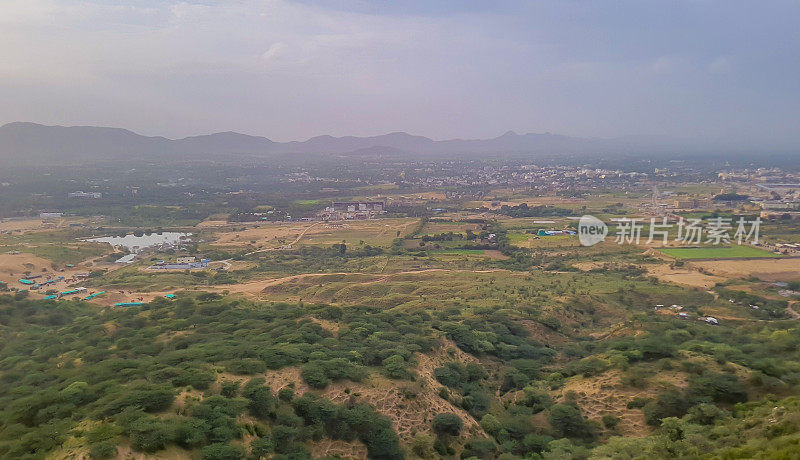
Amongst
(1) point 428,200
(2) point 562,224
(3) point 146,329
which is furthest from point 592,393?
(1) point 428,200

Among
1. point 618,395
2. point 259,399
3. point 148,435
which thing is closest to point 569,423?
point 618,395

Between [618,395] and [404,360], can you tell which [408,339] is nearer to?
[404,360]

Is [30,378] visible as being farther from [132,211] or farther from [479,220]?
[132,211]

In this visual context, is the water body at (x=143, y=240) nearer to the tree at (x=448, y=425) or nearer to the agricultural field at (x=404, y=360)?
the agricultural field at (x=404, y=360)

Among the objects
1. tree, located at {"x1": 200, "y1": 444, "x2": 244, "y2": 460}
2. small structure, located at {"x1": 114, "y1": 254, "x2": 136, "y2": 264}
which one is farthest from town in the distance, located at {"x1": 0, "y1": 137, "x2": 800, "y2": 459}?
small structure, located at {"x1": 114, "y1": 254, "x2": 136, "y2": 264}

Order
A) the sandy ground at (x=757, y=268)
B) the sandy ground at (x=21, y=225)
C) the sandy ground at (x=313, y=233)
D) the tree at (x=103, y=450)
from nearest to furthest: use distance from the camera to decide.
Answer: the tree at (x=103, y=450)
the sandy ground at (x=757, y=268)
the sandy ground at (x=313, y=233)
the sandy ground at (x=21, y=225)

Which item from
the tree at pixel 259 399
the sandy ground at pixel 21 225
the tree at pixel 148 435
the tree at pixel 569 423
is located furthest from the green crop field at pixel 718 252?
the sandy ground at pixel 21 225

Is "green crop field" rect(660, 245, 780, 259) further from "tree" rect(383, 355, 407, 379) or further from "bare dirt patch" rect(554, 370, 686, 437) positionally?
"tree" rect(383, 355, 407, 379)
